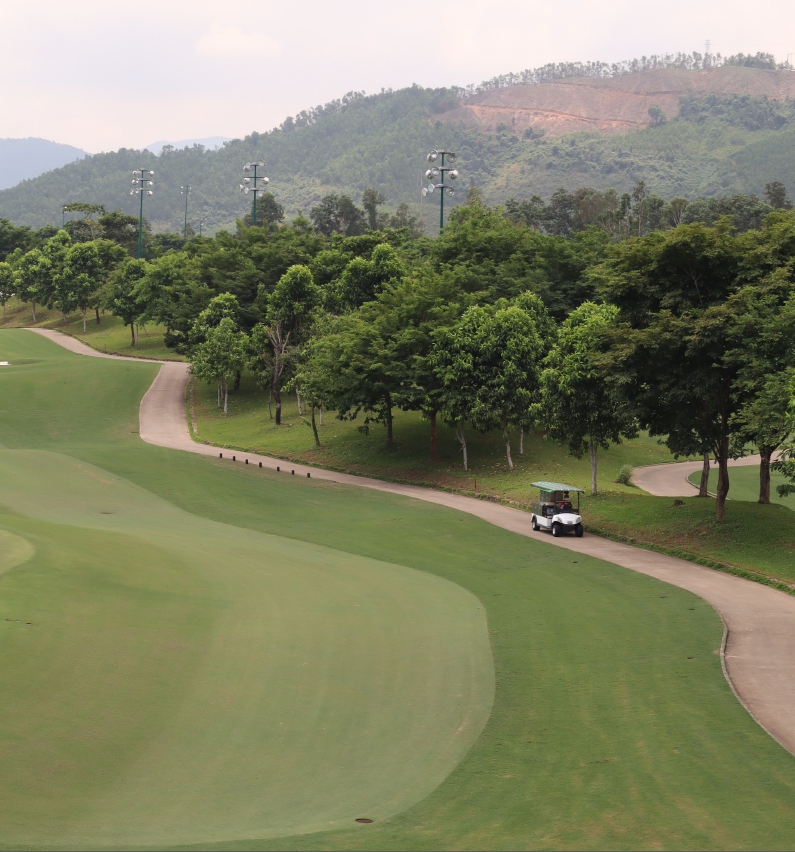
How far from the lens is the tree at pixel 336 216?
6801 inches

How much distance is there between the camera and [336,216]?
17350 cm

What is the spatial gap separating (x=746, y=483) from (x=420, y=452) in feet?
71.8

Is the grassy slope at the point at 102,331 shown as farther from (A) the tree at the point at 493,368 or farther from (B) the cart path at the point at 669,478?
(B) the cart path at the point at 669,478

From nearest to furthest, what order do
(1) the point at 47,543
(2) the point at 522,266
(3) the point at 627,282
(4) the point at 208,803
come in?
(4) the point at 208,803, (1) the point at 47,543, (3) the point at 627,282, (2) the point at 522,266

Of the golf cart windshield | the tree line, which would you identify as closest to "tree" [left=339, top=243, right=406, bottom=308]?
the tree line

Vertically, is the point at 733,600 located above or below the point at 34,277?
below

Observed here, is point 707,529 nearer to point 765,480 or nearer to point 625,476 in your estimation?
point 765,480

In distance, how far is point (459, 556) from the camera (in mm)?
35969

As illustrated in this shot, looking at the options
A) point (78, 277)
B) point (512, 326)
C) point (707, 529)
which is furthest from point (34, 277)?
point (707, 529)

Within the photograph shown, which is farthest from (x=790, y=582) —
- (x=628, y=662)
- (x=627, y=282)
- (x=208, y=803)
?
(x=208, y=803)

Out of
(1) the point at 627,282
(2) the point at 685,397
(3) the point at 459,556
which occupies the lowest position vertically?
(3) the point at 459,556

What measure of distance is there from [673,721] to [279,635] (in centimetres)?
992

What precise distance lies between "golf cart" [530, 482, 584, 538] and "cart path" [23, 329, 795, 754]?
1.51 feet

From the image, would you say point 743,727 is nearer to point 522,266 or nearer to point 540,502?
point 540,502
